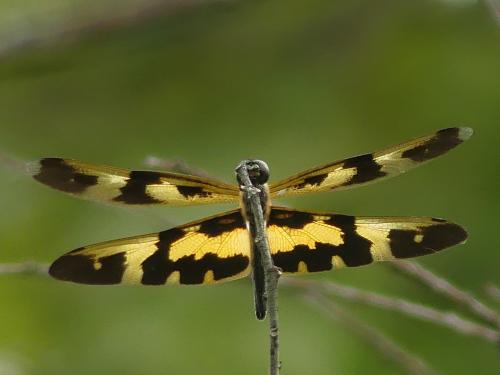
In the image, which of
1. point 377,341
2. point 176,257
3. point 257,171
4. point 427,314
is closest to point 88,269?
point 176,257

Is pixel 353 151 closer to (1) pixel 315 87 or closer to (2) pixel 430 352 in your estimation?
(1) pixel 315 87

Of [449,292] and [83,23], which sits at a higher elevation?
[83,23]

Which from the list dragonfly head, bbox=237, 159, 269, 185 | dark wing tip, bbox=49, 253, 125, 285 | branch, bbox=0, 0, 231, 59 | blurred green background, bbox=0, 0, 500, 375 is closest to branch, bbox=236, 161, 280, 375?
dragonfly head, bbox=237, 159, 269, 185

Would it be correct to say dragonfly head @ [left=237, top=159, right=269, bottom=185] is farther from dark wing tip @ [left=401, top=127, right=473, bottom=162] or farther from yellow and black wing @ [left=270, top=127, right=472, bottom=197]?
dark wing tip @ [left=401, top=127, right=473, bottom=162]

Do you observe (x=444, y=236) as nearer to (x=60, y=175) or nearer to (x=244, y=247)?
(x=244, y=247)

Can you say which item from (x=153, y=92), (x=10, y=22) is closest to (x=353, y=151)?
(x=153, y=92)

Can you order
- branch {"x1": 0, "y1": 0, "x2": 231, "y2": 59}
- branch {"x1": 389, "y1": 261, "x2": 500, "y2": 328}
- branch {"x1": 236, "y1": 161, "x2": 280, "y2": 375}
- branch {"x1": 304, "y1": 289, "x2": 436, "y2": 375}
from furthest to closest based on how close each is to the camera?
branch {"x1": 0, "y1": 0, "x2": 231, "y2": 59}, branch {"x1": 304, "y1": 289, "x2": 436, "y2": 375}, branch {"x1": 389, "y1": 261, "x2": 500, "y2": 328}, branch {"x1": 236, "y1": 161, "x2": 280, "y2": 375}

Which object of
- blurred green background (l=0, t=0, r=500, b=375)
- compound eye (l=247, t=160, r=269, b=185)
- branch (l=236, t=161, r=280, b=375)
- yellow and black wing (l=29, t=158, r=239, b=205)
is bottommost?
branch (l=236, t=161, r=280, b=375)

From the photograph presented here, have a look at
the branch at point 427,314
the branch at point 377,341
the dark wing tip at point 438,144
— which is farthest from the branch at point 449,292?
the dark wing tip at point 438,144
